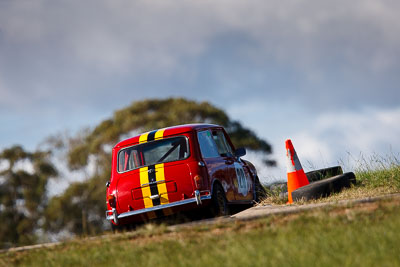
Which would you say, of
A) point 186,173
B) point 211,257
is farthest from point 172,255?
point 186,173

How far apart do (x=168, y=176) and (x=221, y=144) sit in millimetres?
1850

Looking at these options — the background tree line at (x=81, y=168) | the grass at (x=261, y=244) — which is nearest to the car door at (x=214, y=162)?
the grass at (x=261, y=244)

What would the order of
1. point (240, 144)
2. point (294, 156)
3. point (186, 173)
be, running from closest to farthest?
1. point (186, 173)
2. point (294, 156)
3. point (240, 144)

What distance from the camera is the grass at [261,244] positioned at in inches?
210

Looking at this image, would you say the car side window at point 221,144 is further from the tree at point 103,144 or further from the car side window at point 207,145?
the tree at point 103,144

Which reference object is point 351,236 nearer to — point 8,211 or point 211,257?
point 211,257

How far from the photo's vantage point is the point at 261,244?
595cm

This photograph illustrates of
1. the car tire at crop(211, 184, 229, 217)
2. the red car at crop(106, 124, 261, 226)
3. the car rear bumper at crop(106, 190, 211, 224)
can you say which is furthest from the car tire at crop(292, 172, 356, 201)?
the car rear bumper at crop(106, 190, 211, 224)

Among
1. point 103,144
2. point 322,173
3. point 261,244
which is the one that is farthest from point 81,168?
point 261,244

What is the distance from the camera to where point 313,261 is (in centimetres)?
511

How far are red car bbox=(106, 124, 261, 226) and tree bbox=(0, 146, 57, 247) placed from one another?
27213mm

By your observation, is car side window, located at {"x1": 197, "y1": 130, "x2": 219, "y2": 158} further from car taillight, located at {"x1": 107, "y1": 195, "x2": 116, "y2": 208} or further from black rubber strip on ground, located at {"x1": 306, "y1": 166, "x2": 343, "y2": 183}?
black rubber strip on ground, located at {"x1": 306, "y1": 166, "x2": 343, "y2": 183}

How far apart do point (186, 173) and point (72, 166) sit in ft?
91.4

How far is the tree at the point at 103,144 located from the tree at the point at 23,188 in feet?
4.38
